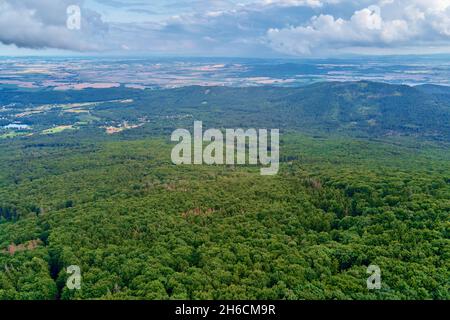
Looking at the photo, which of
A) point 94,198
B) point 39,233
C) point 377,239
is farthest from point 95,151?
point 377,239

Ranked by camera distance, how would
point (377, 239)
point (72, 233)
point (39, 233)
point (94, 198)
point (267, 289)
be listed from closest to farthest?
1. point (267, 289)
2. point (377, 239)
3. point (72, 233)
4. point (39, 233)
5. point (94, 198)

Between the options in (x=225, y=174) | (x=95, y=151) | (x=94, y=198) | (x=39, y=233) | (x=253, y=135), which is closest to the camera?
(x=39, y=233)

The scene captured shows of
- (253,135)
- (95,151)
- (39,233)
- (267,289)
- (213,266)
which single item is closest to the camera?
(267,289)

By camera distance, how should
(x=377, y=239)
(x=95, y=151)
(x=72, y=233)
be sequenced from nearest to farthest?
(x=377, y=239) → (x=72, y=233) → (x=95, y=151)

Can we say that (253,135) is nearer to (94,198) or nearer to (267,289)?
(94,198)

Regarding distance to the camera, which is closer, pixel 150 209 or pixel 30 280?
pixel 30 280

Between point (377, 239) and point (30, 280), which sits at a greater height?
point (377, 239)

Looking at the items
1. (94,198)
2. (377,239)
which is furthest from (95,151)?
(377,239)

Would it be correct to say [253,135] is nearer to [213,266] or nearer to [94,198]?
[94,198]

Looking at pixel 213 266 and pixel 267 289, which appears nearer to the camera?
pixel 267 289
